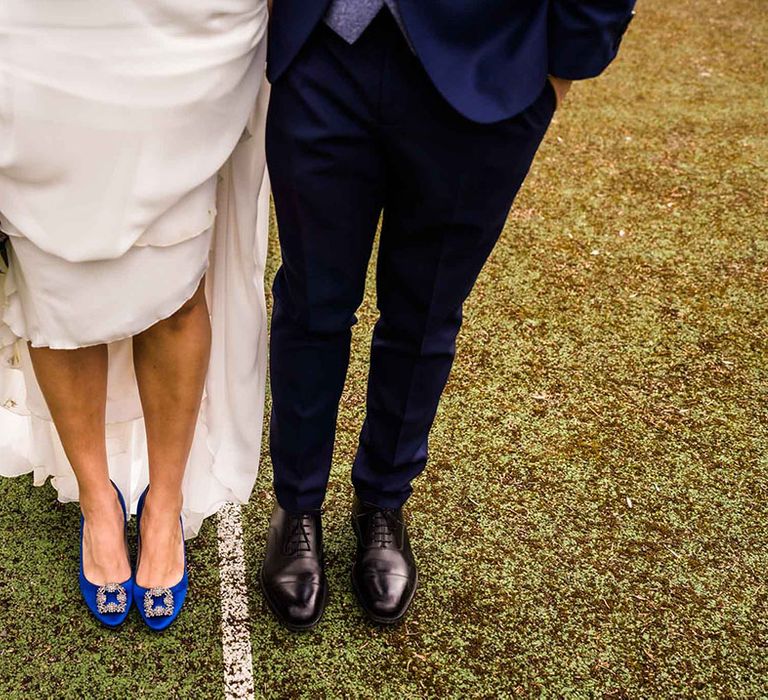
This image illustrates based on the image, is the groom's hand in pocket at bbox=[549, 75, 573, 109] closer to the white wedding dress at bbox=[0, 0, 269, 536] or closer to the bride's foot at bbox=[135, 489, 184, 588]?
the white wedding dress at bbox=[0, 0, 269, 536]

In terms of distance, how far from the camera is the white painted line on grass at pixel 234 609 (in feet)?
6.32

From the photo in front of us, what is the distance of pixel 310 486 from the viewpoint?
2035 mm

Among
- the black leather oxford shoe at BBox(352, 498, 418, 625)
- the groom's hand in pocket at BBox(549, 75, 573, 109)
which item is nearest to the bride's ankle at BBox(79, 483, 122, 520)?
the black leather oxford shoe at BBox(352, 498, 418, 625)

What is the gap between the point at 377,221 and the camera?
171 cm

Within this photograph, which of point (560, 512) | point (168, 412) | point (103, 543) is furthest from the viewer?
point (560, 512)

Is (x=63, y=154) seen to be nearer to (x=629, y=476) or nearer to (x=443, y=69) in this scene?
(x=443, y=69)

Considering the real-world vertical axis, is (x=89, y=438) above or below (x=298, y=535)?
above

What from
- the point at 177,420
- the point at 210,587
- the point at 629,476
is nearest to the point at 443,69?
the point at 177,420

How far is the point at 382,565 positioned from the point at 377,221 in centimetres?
86

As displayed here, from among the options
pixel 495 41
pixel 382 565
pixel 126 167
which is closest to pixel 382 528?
pixel 382 565

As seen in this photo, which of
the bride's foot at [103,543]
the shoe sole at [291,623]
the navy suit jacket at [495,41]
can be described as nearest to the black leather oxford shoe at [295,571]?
the shoe sole at [291,623]

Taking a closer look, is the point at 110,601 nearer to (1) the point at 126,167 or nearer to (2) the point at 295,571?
(2) the point at 295,571

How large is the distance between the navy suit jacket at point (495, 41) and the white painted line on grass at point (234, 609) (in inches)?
48.9

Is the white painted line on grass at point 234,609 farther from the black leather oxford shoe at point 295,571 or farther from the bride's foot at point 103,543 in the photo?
the bride's foot at point 103,543
